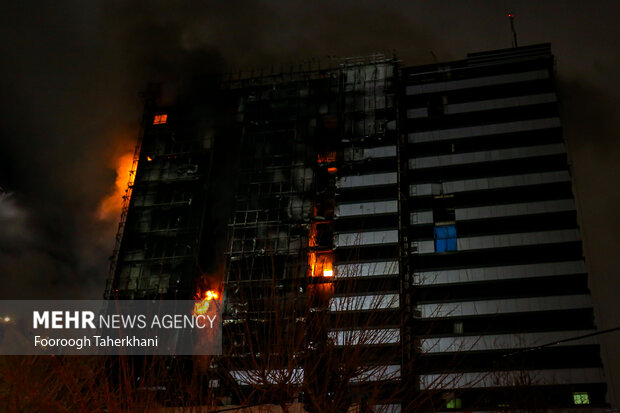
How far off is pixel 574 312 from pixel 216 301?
122ft

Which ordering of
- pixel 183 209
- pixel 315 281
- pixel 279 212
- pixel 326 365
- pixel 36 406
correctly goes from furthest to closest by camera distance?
pixel 183 209
pixel 279 212
pixel 315 281
pixel 36 406
pixel 326 365

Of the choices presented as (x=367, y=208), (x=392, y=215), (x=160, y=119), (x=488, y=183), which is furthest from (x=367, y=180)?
(x=160, y=119)

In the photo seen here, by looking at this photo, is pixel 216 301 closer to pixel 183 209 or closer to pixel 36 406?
pixel 183 209

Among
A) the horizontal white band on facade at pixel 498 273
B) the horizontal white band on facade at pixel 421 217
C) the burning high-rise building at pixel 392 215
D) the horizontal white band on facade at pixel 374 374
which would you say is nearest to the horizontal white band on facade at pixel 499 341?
the burning high-rise building at pixel 392 215

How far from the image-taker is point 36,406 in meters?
22.9

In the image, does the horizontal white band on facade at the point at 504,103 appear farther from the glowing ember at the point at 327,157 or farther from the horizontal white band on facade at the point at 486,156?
the glowing ember at the point at 327,157

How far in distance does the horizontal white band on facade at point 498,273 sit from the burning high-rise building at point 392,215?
0.47 feet

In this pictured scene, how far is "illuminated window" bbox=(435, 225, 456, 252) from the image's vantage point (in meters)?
61.8

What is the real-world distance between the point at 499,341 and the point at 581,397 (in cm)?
848

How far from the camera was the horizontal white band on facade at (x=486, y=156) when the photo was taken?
210 ft

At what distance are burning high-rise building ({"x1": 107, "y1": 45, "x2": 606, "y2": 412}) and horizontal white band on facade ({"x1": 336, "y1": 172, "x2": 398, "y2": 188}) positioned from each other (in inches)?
6.5

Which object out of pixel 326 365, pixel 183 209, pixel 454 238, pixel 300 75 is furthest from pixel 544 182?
pixel 326 365

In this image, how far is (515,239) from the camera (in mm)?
60094

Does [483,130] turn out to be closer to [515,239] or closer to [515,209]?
[515,209]
